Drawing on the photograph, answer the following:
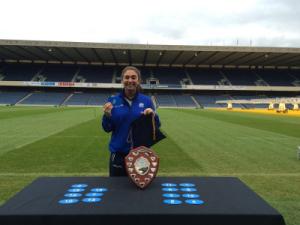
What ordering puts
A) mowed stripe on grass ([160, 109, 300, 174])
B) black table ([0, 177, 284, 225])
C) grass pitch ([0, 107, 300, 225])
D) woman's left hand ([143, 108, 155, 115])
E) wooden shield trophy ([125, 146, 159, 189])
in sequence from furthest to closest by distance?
1. mowed stripe on grass ([160, 109, 300, 174])
2. grass pitch ([0, 107, 300, 225])
3. woman's left hand ([143, 108, 155, 115])
4. wooden shield trophy ([125, 146, 159, 189])
5. black table ([0, 177, 284, 225])

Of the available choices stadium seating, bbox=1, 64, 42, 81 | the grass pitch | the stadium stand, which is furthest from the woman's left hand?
stadium seating, bbox=1, 64, 42, 81

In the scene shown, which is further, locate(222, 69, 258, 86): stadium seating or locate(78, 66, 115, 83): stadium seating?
locate(222, 69, 258, 86): stadium seating

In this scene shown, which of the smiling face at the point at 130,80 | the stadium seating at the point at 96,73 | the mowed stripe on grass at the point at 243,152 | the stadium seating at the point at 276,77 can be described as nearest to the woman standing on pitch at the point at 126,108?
the smiling face at the point at 130,80

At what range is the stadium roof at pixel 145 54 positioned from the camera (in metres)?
45.2

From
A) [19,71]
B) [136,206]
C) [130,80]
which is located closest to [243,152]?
[130,80]

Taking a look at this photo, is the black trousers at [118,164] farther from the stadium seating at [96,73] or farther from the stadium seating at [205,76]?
the stadium seating at [205,76]

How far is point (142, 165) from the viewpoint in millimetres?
2625

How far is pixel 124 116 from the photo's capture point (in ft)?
11.0

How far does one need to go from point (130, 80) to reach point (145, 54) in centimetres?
4786

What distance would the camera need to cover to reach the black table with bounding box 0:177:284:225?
2047 mm

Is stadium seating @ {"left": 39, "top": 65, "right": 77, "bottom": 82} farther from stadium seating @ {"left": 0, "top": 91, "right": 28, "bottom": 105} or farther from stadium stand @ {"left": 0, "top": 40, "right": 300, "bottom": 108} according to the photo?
stadium seating @ {"left": 0, "top": 91, "right": 28, "bottom": 105}

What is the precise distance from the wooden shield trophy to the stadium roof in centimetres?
4339

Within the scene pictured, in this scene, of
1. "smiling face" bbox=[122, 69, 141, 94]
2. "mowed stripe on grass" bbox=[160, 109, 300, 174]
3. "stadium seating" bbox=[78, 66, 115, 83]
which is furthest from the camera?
"stadium seating" bbox=[78, 66, 115, 83]
